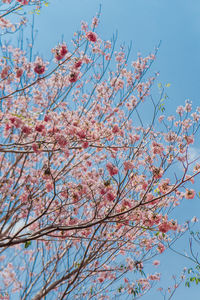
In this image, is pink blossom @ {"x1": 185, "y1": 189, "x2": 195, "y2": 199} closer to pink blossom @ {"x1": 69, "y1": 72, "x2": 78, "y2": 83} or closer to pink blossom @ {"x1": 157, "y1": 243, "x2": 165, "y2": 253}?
pink blossom @ {"x1": 157, "y1": 243, "x2": 165, "y2": 253}

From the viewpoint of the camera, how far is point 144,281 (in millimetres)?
7051

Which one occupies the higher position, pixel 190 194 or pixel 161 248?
pixel 190 194

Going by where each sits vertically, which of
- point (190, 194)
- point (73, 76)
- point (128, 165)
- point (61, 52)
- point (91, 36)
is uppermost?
point (91, 36)

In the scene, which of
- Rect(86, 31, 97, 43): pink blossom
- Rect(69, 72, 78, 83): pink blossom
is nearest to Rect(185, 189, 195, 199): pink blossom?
Rect(69, 72, 78, 83): pink blossom

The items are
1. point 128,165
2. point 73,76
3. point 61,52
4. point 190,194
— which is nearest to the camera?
point 128,165

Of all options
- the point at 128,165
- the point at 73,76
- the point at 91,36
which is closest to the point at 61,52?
the point at 73,76

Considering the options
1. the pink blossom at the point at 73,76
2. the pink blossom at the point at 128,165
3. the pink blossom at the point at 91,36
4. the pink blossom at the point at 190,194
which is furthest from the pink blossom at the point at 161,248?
the pink blossom at the point at 91,36

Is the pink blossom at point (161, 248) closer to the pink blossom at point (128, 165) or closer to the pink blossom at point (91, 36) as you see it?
the pink blossom at point (128, 165)

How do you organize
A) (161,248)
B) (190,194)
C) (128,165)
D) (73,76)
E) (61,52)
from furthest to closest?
(161,248) → (73,76) → (61,52) → (190,194) → (128,165)

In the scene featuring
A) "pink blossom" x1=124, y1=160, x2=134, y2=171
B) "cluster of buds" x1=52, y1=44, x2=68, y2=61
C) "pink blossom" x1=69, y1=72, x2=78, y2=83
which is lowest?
"pink blossom" x1=124, y1=160, x2=134, y2=171

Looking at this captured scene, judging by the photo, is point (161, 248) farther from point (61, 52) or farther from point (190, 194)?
point (61, 52)

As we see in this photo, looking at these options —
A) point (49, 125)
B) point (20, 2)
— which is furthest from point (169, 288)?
point (20, 2)

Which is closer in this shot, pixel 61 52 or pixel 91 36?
pixel 61 52

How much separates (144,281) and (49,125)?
5.33m
